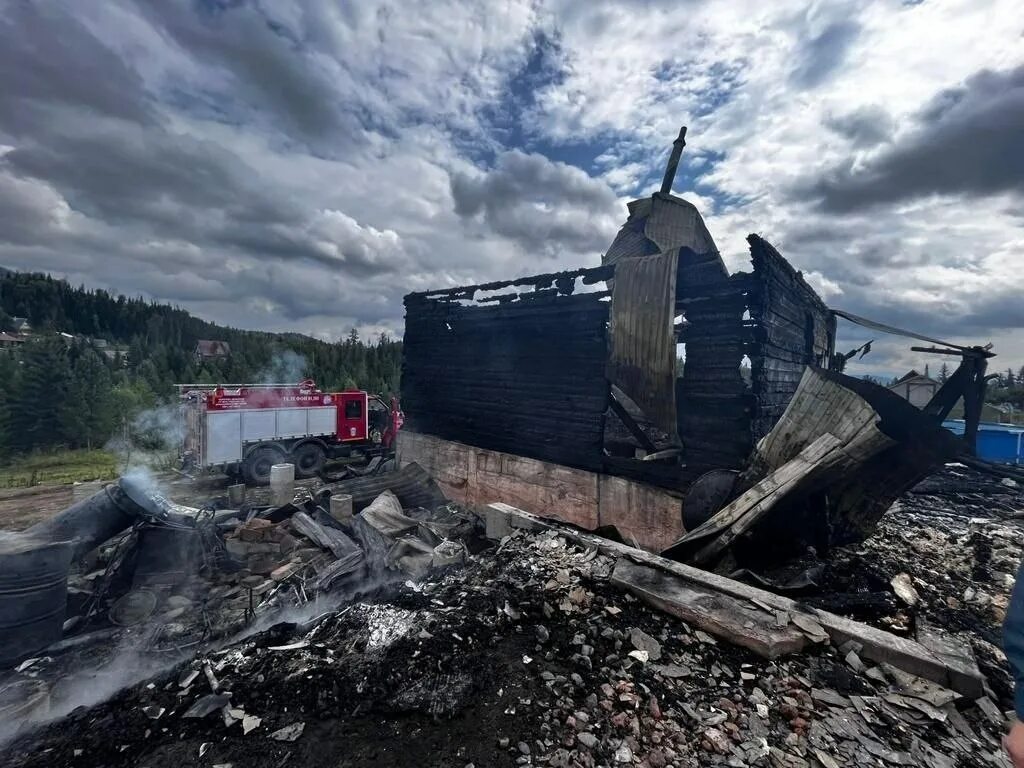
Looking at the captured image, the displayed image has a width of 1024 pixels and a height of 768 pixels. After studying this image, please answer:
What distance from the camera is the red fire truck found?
13.8 meters

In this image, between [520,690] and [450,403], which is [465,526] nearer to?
[450,403]

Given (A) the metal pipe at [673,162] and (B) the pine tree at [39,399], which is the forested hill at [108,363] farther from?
(A) the metal pipe at [673,162]

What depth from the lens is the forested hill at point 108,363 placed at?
2647 centimetres

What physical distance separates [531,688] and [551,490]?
18.8ft

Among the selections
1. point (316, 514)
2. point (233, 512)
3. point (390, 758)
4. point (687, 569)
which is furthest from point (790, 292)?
point (233, 512)

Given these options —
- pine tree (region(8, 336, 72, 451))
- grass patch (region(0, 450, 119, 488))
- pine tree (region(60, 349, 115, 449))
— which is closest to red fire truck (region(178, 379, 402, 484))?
grass patch (region(0, 450, 119, 488))

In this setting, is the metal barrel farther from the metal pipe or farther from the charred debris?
the metal pipe

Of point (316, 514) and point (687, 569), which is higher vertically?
point (687, 569)

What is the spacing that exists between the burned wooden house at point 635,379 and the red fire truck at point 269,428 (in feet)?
22.8

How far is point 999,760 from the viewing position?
2639 millimetres

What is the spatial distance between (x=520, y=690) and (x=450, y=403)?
8.80m

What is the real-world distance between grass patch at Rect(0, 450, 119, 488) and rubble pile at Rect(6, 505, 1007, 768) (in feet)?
59.2

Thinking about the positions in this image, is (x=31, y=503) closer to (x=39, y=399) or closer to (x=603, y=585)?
(x=603, y=585)

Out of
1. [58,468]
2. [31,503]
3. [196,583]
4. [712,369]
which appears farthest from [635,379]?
[58,468]
